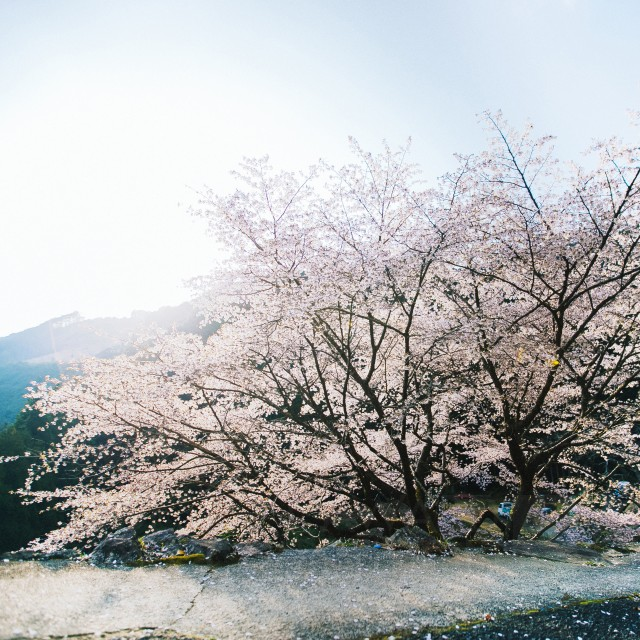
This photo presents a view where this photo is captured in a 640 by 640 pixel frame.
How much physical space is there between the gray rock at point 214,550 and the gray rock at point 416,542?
2.79 meters

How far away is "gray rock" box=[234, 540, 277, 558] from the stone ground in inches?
9.9

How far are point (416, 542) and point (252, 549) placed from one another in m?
2.74

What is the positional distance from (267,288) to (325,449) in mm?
4898

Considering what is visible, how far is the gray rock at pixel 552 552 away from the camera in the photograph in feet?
22.4

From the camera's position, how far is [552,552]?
289 inches

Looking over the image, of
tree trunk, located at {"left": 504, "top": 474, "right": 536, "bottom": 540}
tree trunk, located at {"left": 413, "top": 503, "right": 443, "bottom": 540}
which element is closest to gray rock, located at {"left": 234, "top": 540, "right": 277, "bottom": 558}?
tree trunk, located at {"left": 413, "top": 503, "right": 443, "bottom": 540}

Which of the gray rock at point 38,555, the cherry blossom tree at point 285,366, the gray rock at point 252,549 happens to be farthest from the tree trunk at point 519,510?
the gray rock at point 38,555

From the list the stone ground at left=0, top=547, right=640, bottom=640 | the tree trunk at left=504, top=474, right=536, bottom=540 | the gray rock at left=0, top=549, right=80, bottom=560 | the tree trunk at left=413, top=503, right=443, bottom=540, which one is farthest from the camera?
the tree trunk at left=504, top=474, right=536, bottom=540

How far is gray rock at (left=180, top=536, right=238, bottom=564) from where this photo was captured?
5.16m

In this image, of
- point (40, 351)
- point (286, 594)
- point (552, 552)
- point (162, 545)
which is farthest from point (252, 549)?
point (40, 351)

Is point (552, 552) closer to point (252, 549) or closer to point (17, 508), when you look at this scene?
point (252, 549)

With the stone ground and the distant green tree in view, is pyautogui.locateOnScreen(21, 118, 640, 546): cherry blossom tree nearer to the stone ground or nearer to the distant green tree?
the stone ground

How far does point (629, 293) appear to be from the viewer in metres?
7.81

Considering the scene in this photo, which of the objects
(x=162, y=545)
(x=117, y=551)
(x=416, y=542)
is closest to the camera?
(x=117, y=551)
